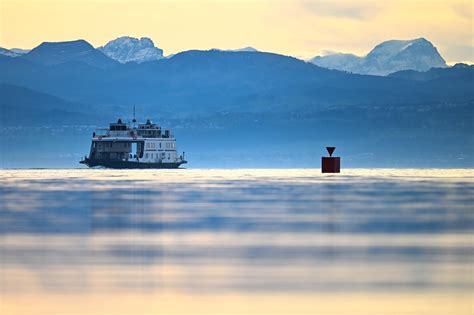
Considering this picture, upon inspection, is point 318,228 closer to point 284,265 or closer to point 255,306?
point 284,265

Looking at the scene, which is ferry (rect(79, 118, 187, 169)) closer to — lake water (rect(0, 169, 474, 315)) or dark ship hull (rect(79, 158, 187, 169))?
dark ship hull (rect(79, 158, 187, 169))

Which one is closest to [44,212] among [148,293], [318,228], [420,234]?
[318,228]

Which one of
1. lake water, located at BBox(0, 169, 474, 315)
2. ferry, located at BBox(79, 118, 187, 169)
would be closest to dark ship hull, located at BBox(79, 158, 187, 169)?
ferry, located at BBox(79, 118, 187, 169)

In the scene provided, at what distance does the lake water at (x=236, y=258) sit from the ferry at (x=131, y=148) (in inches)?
4040

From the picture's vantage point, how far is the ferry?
160 metres

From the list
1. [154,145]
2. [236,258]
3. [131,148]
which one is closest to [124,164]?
[131,148]

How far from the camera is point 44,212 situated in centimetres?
5116

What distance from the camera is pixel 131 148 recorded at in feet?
526

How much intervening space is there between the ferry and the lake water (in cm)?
10262

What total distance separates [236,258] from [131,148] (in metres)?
127

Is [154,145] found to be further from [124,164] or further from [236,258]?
[236,258]

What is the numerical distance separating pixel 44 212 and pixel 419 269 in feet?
73.8

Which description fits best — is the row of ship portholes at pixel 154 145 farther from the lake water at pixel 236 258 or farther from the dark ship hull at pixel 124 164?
the lake water at pixel 236 258

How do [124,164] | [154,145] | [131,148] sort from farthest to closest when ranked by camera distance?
[154,145]
[131,148]
[124,164]
